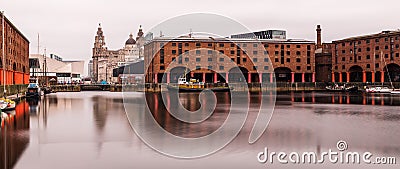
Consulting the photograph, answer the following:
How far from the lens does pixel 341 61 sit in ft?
295

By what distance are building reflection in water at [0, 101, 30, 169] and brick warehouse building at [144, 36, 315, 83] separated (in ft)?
191

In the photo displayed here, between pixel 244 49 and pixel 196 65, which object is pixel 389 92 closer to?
pixel 244 49

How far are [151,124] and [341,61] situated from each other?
73.9m

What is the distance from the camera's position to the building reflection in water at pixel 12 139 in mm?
14209

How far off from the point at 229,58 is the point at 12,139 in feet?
228

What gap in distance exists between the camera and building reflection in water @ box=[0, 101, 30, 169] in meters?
14.2

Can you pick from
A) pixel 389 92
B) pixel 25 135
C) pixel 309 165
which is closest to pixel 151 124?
pixel 25 135

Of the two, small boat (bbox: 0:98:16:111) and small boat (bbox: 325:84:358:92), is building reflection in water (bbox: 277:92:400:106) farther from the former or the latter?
small boat (bbox: 0:98:16:111)

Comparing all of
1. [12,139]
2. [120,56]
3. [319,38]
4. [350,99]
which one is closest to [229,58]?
[350,99]

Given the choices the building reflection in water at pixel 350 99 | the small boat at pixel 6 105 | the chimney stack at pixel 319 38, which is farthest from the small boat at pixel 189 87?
the small boat at pixel 6 105

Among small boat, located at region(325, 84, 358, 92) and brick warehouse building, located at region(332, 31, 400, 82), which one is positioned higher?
brick warehouse building, located at region(332, 31, 400, 82)

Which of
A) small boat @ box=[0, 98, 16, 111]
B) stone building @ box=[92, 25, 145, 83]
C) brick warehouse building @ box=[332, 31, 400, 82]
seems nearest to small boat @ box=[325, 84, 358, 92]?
brick warehouse building @ box=[332, 31, 400, 82]

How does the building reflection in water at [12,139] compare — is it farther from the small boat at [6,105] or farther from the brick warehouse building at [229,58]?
the brick warehouse building at [229,58]

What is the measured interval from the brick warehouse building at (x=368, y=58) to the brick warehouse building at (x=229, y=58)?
6.09m
